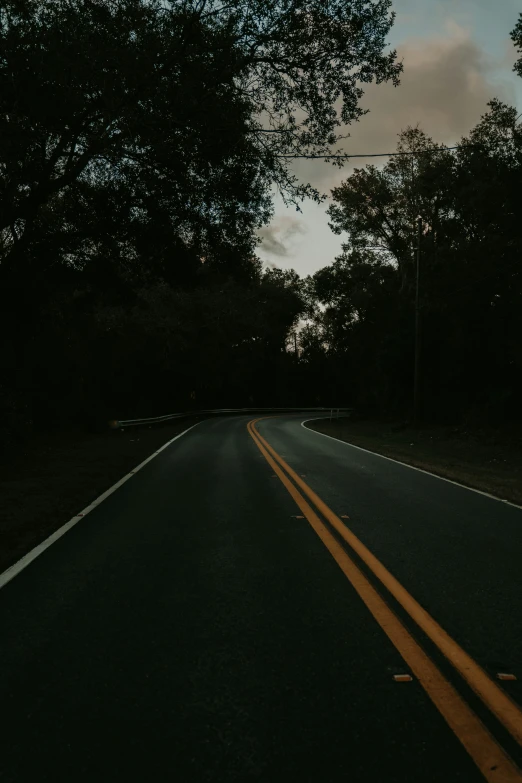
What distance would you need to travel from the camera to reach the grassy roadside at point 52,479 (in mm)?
8062

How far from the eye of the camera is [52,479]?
42.7ft

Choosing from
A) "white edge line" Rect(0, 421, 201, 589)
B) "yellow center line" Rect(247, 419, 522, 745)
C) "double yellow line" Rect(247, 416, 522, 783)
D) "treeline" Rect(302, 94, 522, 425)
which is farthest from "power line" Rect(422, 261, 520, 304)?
"double yellow line" Rect(247, 416, 522, 783)

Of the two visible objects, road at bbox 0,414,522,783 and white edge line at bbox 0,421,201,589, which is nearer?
road at bbox 0,414,522,783

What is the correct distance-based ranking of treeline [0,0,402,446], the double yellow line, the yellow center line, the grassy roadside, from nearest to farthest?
the double yellow line
the yellow center line
the grassy roadside
treeline [0,0,402,446]

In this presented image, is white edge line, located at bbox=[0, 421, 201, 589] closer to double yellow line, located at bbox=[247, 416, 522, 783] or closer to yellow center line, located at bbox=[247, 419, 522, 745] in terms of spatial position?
double yellow line, located at bbox=[247, 416, 522, 783]

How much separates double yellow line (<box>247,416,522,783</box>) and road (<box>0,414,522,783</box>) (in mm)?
13

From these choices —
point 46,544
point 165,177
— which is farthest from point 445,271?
point 46,544

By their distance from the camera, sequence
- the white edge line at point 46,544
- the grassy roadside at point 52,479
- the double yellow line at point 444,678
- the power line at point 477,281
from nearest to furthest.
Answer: the double yellow line at point 444,678, the white edge line at point 46,544, the grassy roadside at point 52,479, the power line at point 477,281

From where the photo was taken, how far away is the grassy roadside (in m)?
8.06

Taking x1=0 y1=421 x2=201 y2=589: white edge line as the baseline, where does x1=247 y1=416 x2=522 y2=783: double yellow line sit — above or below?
above

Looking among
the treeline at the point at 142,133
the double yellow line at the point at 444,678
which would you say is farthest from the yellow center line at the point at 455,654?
the treeline at the point at 142,133

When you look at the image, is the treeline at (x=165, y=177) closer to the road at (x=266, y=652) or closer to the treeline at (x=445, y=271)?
the treeline at (x=445, y=271)

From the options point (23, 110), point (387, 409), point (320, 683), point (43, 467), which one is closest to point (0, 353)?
point (43, 467)

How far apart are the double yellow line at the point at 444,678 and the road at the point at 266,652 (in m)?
0.01
